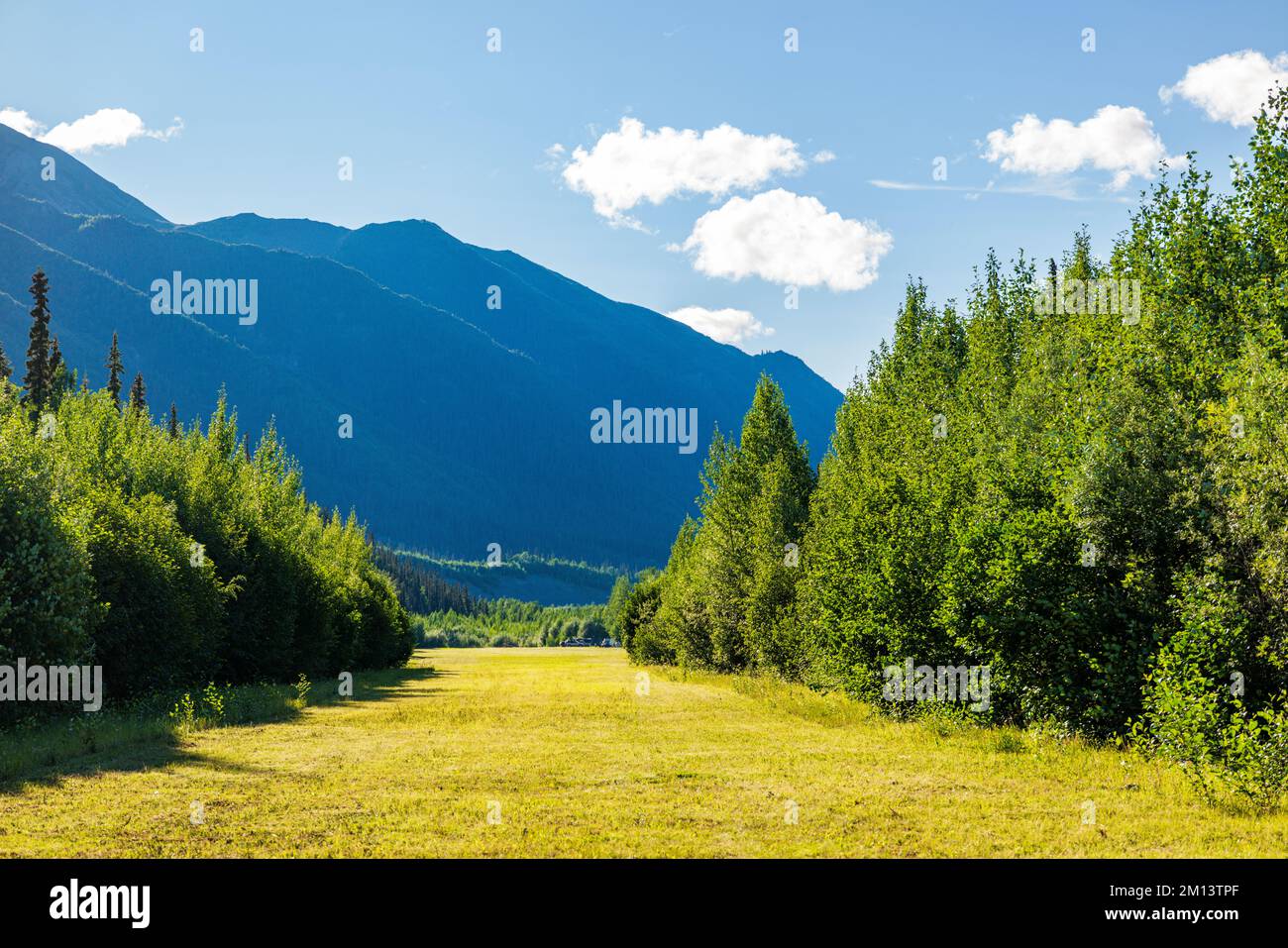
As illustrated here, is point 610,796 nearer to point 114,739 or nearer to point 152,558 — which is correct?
point 114,739

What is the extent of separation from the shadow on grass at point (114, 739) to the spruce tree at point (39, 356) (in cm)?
4932

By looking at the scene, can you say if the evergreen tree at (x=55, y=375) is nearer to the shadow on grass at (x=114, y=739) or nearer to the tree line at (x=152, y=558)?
the tree line at (x=152, y=558)

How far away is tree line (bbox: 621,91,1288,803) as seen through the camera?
58.6 ft

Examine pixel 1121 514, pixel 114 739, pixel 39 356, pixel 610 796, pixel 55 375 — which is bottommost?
pixel 114 739

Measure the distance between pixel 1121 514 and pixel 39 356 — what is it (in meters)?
82.4

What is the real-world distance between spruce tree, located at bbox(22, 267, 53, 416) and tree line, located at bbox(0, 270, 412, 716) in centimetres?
786

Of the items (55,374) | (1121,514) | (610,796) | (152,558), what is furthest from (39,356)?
(1121,514)

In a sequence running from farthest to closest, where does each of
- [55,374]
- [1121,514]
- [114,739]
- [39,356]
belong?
[55,374] → [39,356] → [114,739] → [1121,514]

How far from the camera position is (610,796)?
57.4 feet

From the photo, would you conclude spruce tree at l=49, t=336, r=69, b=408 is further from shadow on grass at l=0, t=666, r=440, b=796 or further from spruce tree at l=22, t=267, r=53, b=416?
shadow on grass at l=0, t=666, r=440, b=796

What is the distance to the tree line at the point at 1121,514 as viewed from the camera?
17.9 metres

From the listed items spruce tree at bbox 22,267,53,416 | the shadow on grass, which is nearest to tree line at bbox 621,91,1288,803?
the shadow on grass
